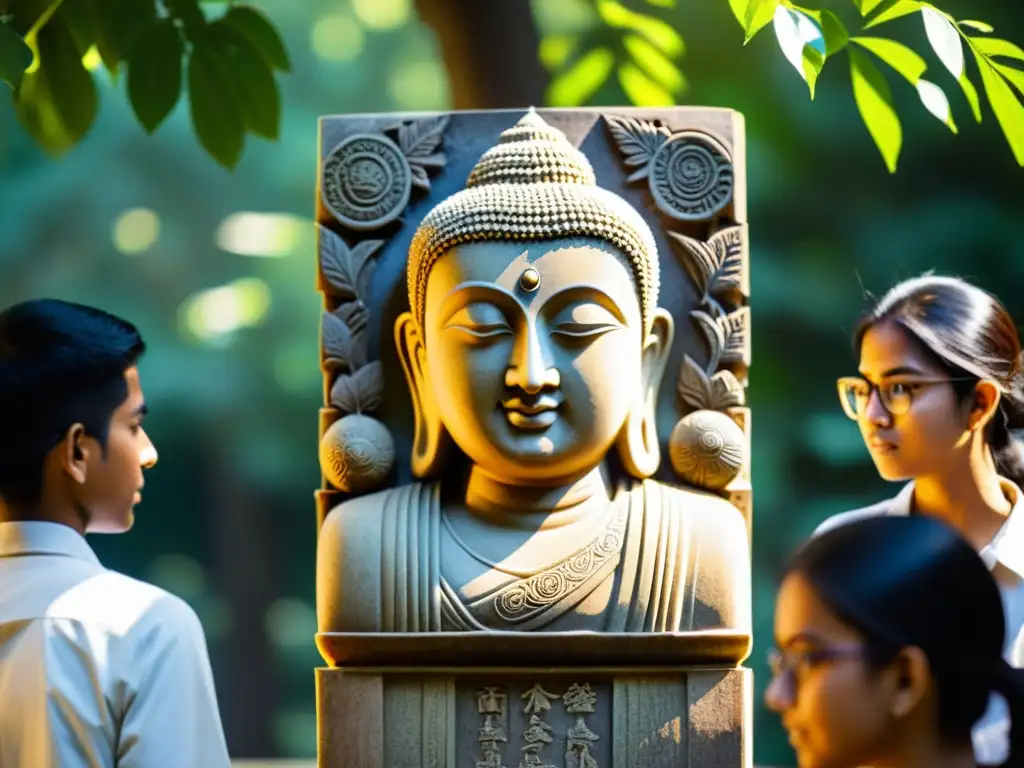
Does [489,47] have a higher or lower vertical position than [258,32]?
higher

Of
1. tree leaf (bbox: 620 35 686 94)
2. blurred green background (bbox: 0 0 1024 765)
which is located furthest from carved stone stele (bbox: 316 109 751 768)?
blurred green background (bbox: 0 0 1024 765)

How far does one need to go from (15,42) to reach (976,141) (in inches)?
163

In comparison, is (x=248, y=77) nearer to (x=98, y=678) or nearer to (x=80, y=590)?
(x=80, y=590)

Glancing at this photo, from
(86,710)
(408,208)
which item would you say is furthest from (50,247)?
(86,710)

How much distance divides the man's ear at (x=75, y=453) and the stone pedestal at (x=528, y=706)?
0.94 meters

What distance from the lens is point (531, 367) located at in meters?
3.72

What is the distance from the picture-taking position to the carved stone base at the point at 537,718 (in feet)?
12.3

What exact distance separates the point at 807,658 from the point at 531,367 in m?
1.57

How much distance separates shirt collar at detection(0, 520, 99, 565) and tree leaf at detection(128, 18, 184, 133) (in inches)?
44.9

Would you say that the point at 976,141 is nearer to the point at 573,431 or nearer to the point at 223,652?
the point at 573,431

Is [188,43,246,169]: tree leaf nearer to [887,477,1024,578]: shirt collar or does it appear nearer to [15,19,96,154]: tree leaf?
[15,19,96,154]: tree leaf

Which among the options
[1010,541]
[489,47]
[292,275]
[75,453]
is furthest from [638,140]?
[292,275]

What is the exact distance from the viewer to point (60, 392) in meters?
Answer: 3.05

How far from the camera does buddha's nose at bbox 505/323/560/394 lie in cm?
371
